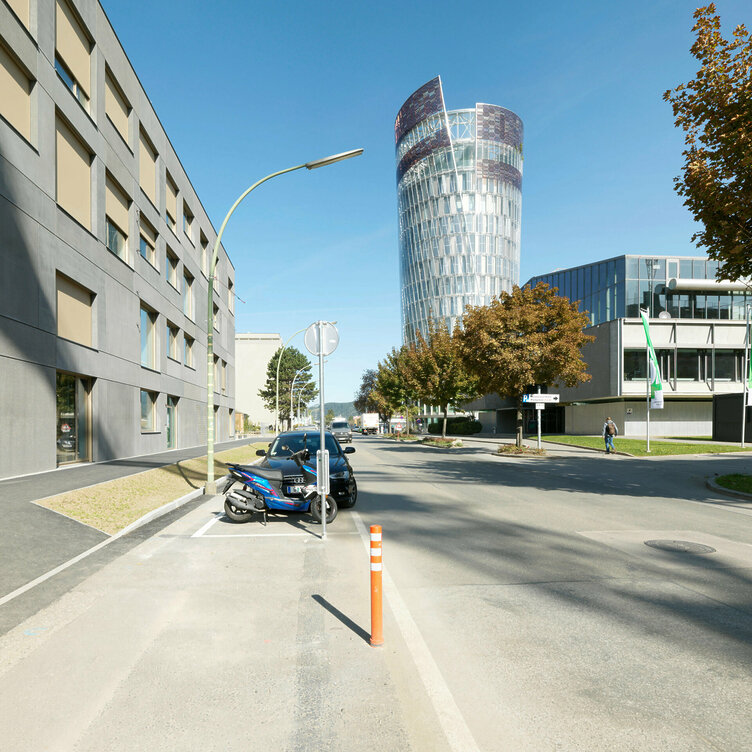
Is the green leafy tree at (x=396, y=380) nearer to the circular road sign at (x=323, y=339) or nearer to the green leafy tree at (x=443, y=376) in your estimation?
the green leafy tree at (x=443, y=376)

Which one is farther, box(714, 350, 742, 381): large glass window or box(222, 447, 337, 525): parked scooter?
box(714, 350, 742, 381): large glass window

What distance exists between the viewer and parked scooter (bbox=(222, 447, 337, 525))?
8939 mm

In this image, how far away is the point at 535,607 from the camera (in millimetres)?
4934

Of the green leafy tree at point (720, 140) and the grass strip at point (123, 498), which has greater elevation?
the green leafy tree at point (720, 140)

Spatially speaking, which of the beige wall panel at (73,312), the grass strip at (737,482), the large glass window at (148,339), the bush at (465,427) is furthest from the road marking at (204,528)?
the bush at (465,427)

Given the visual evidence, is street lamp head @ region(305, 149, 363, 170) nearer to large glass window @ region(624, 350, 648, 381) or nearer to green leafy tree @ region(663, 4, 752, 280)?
green leafy tree @ region(663, 4, 752, 280)

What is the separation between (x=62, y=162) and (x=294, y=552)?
15291 millimetres

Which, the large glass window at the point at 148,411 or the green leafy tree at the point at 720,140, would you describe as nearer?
the green leafy tree at the point at 720,140

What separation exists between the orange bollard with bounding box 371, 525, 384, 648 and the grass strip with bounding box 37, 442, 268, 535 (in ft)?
19.2

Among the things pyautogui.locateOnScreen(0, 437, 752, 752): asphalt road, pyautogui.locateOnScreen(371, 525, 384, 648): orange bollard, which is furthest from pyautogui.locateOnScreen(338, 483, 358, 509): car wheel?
pyautogui.locateOnScreen(371, 525, 384, 648): orange bollard

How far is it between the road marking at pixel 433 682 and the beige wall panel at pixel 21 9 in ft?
55.7

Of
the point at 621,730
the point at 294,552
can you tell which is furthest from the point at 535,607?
the point at 294,552

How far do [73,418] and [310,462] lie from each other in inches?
441

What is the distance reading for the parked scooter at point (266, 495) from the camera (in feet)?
29.3
